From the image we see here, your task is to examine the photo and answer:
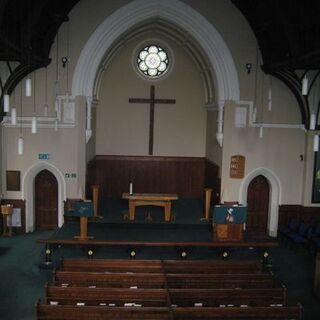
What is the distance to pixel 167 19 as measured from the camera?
15.3 metres

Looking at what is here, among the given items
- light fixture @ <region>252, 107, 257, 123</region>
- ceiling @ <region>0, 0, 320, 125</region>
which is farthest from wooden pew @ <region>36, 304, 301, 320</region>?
light fixture @ <region>252, 107, 257, 123</region>

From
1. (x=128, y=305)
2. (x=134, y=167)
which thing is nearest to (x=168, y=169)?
(x=134, y=167)

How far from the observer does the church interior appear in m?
12.6

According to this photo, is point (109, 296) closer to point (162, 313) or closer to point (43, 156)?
point (162, 313)

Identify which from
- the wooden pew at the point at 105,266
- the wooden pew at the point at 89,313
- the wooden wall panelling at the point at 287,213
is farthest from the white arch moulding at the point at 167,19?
the wooden pew at the point at 89,313

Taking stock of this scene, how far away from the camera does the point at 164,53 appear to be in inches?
698

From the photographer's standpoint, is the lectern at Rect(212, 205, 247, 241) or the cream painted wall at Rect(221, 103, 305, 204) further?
the cream painted wall at Rect(221, 103, 305, 204)

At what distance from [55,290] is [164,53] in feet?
36.0

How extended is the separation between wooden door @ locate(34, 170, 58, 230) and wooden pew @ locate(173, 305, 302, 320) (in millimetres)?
9002

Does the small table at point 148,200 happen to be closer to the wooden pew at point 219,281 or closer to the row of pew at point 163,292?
the row of pew at point 163,292

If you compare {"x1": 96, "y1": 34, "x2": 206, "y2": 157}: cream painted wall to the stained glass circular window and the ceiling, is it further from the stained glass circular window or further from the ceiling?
the ceiling

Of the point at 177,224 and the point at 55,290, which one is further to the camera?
the point at 177,224

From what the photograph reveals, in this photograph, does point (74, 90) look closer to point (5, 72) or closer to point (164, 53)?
point (5, 72)

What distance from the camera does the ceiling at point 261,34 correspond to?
11.9 meters
